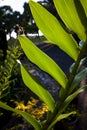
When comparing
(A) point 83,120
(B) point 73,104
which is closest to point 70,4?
(A) point 83,120

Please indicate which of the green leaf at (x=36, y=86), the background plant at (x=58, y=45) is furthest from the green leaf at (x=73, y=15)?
the green leaf at (x=36, y=86)

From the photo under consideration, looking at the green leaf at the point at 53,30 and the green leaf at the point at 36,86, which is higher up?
the green leaf at the point at 53,30

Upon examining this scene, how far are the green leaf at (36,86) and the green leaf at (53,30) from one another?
8cm

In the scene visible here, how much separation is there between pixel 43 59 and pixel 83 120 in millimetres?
4940

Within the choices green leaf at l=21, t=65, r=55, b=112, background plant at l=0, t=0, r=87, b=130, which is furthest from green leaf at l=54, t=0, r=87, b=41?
green leaf at l=21, t=65, r=55, b=112

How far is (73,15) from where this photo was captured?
0.65 meters

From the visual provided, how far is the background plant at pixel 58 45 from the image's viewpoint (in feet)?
2.12

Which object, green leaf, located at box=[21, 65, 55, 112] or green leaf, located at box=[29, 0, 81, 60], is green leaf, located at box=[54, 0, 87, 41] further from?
green leaf, located at box=[21, 65, 55, 112]

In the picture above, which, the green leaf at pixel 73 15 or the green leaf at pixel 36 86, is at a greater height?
the green leaf at pixel 73 15

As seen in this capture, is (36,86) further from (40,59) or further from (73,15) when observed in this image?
(73,15)

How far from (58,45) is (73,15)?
0.07 m

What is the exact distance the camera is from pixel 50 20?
0.66 meters

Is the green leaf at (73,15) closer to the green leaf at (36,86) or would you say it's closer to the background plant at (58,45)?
the background plant at (58,45)

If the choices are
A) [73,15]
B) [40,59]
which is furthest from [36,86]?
[73,15]
